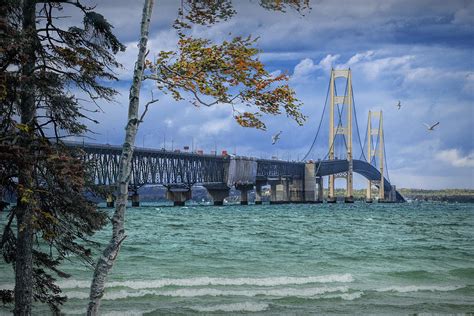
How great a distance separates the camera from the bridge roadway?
427ft

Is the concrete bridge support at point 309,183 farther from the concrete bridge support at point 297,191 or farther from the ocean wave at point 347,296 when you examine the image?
the ocean wave at point 347,296

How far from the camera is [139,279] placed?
20844 millimetres

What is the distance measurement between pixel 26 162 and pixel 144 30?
8.70ft

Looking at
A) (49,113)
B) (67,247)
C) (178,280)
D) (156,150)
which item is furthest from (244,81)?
(156,150)

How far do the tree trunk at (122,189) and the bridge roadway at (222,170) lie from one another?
104 m

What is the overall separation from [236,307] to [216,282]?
467 centimetres

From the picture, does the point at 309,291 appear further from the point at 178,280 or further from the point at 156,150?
the point at 156,150

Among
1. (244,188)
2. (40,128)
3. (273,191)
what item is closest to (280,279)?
(40,128)

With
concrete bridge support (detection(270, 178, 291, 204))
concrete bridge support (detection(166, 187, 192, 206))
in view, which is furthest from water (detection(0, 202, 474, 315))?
concrete bridge support (detection(270, 178, 291, 204))

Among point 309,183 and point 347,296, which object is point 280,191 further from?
point 347,296

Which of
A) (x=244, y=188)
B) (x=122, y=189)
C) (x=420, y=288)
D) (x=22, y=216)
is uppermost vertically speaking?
(x=244, y=188)

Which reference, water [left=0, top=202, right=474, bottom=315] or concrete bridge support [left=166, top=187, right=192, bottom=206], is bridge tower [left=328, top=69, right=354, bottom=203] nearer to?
concrete bridge support [left=166, top=187, right=192, bottom=206]

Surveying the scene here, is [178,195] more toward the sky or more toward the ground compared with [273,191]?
more toward the ground

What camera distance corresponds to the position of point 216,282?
20.8 metres
